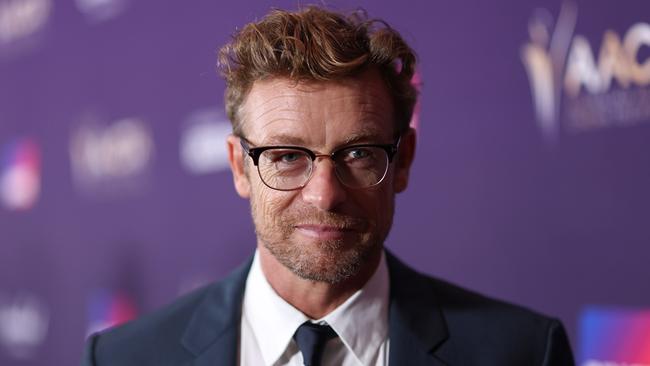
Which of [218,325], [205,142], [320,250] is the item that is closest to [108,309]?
[205,142]

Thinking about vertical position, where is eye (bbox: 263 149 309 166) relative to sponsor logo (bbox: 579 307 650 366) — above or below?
above

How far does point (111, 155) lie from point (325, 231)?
7.26ft

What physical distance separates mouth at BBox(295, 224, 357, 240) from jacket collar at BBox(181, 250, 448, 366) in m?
0.22

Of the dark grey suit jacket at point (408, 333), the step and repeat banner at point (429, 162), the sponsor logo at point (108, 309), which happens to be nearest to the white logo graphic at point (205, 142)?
the step and repeat banner at point (429, 162)

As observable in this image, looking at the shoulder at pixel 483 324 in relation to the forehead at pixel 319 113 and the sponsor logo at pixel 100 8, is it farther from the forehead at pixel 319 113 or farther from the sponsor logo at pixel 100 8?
the sponsor logo at pixel 100 8

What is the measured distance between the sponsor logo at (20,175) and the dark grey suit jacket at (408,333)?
254cm

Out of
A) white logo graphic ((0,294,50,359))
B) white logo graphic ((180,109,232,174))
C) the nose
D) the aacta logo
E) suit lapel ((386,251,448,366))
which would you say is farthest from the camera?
white logo graphic ((0,294,50,359))

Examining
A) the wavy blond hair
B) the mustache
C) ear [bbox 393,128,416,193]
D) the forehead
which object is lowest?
the mustache

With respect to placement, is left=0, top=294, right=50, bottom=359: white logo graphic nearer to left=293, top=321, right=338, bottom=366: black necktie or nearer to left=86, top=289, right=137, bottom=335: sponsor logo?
left=86, top=289, right=137, bottom=335: sponsor logo

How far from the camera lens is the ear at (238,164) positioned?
5.29 feet

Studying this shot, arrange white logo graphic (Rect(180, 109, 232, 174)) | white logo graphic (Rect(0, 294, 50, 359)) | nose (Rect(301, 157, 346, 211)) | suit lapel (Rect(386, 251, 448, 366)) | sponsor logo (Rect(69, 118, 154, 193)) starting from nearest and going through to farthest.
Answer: nose (Rect(301, 157, 346, 211)), suit lapel (Rect(386, 251, 448, 366)), white logo graphic (Rect(180, 109, 232, 174)), sponsor logo (Rect(69, 118, 154, 193)), white logo graphic (Rect(0, 294, 50, 359))

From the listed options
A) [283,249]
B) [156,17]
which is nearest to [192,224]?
[156,17]

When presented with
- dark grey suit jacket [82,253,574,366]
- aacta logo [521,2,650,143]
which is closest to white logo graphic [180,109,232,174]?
aacta logo [521,2,650,143]

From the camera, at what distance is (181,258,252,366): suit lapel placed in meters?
1.55
